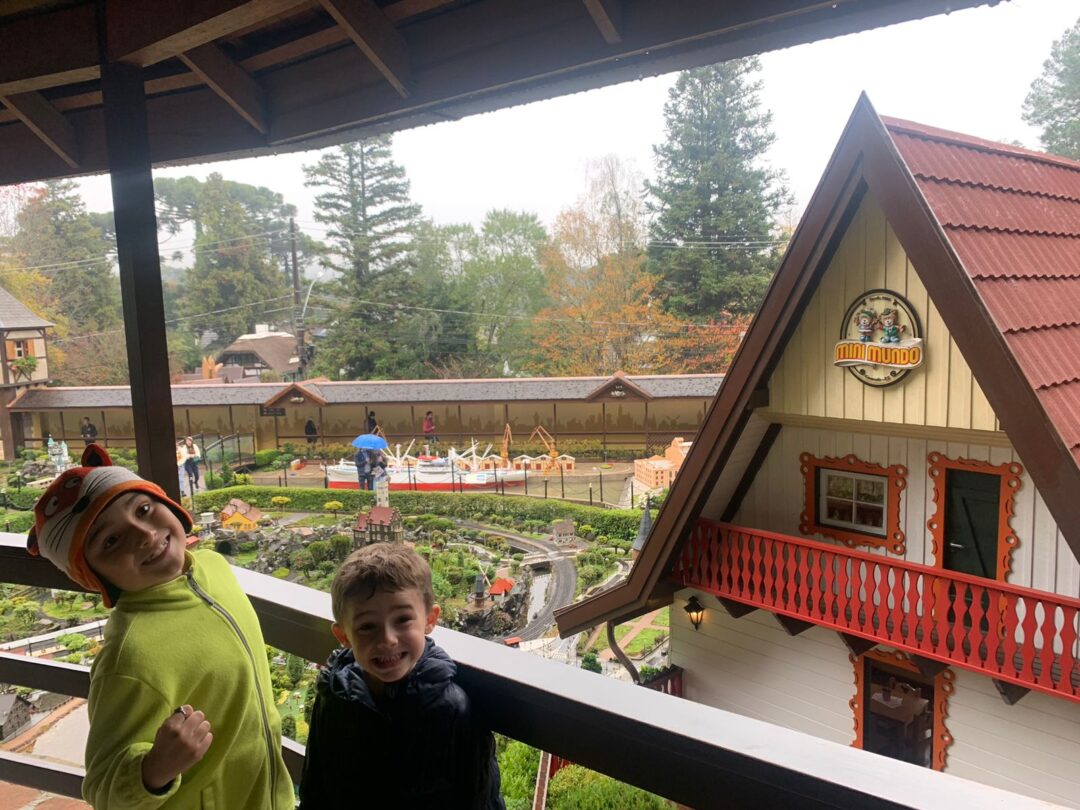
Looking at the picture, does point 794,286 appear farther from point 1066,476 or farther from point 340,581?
point 340,581

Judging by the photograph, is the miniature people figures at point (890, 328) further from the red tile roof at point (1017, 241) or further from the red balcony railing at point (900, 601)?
the red balcony railing at point (900, 601)

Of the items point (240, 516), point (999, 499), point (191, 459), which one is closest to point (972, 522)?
point (999, 499)

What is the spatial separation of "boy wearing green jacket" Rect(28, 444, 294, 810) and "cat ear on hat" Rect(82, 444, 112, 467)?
32mm

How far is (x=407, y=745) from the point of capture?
51 cm

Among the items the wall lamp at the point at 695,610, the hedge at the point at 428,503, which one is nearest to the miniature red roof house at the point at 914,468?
the wall lamp at the point at 695,610

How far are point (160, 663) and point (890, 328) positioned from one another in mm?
2276

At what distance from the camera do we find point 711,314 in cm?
976

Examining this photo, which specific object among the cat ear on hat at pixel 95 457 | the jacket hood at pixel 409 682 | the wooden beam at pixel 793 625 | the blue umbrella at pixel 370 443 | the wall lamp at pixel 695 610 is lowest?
the wall lamp at pixel 695 610

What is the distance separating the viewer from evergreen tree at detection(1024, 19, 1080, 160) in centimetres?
560

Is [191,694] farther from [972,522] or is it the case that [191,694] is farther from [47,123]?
[972,522]

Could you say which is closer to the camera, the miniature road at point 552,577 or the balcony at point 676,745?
the balcony at point 676,745

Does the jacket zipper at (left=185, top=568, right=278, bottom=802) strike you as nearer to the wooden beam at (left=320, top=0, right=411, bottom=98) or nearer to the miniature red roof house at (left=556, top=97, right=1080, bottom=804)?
the wooden beam at (left=320, top=0, right=411, bottom=98)

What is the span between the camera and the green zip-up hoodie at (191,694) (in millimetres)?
500

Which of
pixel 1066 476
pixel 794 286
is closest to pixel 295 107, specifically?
pixel 794 286
